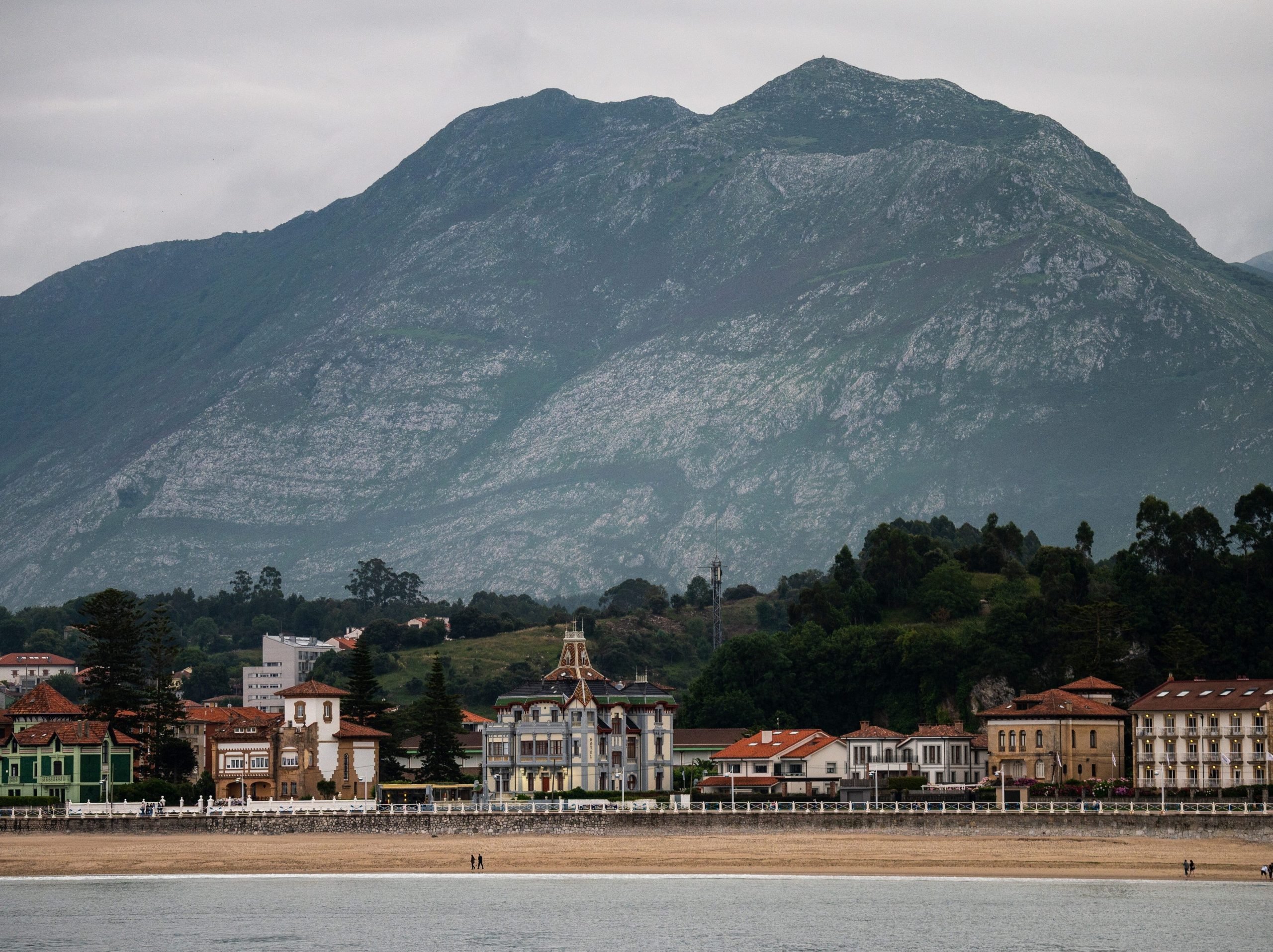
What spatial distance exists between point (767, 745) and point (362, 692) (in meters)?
29.8

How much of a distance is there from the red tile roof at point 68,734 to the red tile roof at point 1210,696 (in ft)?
211

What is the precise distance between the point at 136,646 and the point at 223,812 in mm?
30409

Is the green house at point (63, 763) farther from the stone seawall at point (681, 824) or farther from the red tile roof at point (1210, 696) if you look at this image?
the red tile roof at point (1210, 696)

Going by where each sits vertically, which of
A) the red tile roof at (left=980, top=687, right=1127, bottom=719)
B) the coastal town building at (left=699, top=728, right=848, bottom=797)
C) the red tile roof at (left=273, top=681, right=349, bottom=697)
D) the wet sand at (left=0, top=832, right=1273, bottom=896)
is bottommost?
the wet sand at (left=0, top=832, right=1273, bottom=896)

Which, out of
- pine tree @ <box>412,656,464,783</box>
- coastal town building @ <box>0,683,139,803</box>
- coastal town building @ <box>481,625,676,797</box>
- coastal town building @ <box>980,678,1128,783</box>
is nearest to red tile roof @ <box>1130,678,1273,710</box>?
→ coastal town building @ <box>980,678,1128,783</box>

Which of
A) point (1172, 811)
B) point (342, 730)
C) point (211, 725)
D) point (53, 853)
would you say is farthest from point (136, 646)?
point (1172, 811)

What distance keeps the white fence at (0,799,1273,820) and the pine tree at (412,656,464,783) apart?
615 inches

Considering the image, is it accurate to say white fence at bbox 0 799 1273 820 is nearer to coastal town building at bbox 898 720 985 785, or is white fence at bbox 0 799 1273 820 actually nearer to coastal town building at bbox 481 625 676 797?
coastal town building at bbox 481 625 676 797

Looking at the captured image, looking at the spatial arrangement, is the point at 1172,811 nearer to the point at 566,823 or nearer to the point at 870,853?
the point at 870,853

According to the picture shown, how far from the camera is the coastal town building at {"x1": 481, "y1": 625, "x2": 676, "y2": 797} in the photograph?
130875 mm

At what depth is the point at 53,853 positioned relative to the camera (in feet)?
325


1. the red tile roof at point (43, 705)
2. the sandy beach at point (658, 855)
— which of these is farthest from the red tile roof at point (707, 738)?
the red tile roof at point (43, 705)

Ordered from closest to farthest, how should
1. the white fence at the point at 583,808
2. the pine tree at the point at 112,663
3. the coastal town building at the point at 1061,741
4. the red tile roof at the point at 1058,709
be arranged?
the white fence at the point at 583,808
the coastal town building at the point at 1061,741
the red tile roof at the point at 1058,709
the pine tree at the point at 112,663

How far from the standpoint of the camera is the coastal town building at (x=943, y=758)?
12862cm
